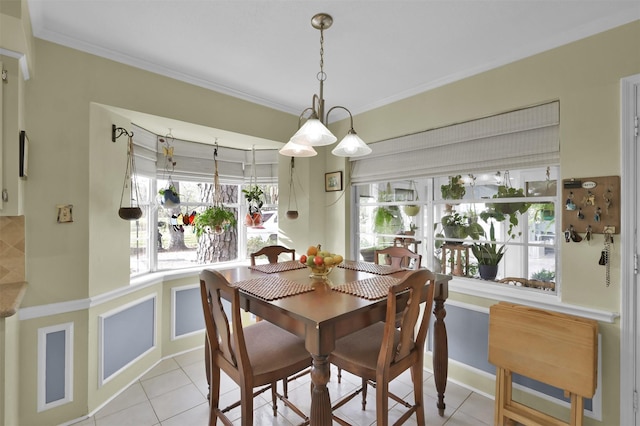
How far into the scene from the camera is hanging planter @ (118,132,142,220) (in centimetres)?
221

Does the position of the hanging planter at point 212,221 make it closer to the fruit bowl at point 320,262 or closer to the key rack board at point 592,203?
the fruit bowl at point 320,262

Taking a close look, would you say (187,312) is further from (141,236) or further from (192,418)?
(192,418)

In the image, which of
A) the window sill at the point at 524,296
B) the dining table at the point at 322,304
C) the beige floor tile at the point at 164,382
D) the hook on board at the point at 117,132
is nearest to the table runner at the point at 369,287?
the dining table at the point at 322,304

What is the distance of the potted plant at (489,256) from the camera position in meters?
2.40

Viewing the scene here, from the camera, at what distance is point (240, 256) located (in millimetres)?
3631

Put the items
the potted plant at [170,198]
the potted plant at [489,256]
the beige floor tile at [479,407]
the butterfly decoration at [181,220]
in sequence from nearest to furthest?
the beige floor tile at [479,407] < the potted plant at [489,256] < the potted plant at [170,198] < the butterfly decoration at [181,220]

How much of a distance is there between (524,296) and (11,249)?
329cm

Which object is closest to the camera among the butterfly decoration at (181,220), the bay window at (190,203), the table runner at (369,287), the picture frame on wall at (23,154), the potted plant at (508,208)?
the table runner at (369,287)

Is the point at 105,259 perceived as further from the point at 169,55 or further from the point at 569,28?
the point at 569,28

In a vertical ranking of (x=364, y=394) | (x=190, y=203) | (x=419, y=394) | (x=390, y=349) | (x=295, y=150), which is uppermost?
(x=295, y=150)

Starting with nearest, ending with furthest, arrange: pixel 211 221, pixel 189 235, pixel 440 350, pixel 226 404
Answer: pixel 440 350, pixel 226 404, pixel 211 221, pixel 189 235

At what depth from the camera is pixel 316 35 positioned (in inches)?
76.3

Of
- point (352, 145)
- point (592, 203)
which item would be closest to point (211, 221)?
point (352, 145)

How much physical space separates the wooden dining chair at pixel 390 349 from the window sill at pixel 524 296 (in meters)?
0.89
